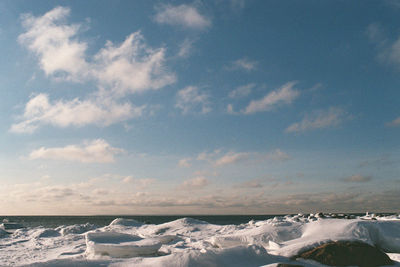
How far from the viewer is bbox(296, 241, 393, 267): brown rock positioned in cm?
696

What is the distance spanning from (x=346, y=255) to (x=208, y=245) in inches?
217

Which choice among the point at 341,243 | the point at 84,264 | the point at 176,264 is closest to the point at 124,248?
the point at 84,264

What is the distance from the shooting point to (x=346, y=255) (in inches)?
280

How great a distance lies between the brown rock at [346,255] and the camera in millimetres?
6961

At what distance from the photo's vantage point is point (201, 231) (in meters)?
18.8

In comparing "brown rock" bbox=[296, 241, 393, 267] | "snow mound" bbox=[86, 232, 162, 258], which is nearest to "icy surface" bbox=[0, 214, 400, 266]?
"snow mound" bbox=[86, 232, 162, 258]

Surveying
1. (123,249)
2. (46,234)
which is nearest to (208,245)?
(123,249)

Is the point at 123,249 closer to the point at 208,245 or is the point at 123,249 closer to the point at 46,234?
the point at 208,245

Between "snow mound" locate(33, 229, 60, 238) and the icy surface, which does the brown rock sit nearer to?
the icy surface

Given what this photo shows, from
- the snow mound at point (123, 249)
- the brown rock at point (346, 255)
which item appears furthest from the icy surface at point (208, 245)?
the brown rock at point (346, 255)

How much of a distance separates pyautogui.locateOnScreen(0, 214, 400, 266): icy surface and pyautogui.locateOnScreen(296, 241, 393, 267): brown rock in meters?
0.37

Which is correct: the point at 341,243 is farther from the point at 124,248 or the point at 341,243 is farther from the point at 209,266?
the point at 124,248

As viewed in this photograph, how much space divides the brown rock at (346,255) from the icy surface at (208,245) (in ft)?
1.23

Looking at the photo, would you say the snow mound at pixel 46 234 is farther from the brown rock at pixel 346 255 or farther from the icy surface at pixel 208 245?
the brown rock at pixel 346 255
